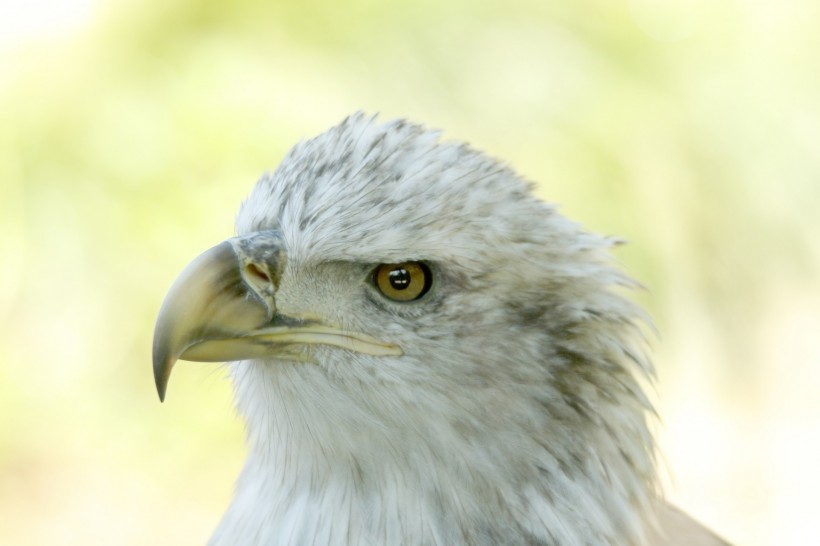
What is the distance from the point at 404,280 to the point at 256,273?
0.25 m

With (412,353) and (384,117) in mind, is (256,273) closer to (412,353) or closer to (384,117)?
(412,353)

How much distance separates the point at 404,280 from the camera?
189 centimetres

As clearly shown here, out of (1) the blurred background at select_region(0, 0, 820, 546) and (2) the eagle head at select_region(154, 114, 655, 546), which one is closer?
(2) the eagle head at select_region(154, 114, 655, 546)

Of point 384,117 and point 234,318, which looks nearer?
point 234,318

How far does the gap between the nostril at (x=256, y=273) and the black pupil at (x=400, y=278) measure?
217 mm

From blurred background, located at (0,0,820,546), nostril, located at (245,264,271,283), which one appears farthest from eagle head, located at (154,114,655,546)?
blurred background, located at (0,0,820,546)

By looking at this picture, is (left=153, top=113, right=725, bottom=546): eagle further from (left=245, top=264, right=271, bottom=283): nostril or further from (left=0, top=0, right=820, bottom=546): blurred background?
(left=0, top=0, right=820, bottom=546): blurred background

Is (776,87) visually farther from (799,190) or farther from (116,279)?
(116,279)

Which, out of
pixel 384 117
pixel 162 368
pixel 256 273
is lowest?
pixel 162 368

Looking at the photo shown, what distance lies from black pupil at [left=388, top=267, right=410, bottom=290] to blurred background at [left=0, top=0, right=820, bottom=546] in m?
2.37

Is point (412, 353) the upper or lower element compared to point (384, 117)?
lower

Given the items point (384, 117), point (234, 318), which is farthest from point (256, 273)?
point (384, 117)

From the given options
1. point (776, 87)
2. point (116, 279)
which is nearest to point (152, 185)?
point (116, 279)

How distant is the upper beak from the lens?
1.84 metres
